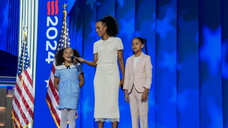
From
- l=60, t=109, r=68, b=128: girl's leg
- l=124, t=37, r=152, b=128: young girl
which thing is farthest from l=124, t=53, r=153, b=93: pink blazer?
l=60, t=109, r=68, b=128: girl's leg

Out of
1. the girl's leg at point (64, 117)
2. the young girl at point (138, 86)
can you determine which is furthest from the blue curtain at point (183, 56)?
the girl's leg at point (64, 117)

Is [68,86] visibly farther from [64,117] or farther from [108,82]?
[108,82]

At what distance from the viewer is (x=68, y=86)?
3752 millimetres

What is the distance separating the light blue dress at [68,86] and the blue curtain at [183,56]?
1.06m

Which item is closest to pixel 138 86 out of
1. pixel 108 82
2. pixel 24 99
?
pixel 108 82

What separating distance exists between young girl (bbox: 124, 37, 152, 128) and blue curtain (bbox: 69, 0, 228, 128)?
2.84 ft

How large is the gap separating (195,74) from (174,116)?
21.2 inches

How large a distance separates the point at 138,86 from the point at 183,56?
102 centimetres

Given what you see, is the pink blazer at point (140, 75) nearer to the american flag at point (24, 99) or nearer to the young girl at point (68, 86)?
the young girl at point (68, 86)

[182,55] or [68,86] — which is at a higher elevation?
[182,55]

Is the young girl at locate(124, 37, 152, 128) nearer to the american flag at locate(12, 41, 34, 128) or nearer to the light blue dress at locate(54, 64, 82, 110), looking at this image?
the light blue dress at locate(54, 64, 82, 110)

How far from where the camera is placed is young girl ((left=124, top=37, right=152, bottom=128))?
135 inches

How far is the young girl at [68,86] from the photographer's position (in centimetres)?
373

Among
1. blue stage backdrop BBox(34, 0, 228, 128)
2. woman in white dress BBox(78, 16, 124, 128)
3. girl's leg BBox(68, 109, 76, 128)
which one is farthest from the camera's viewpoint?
blue stage backdrop BBox(34, 0, 228, 128)
